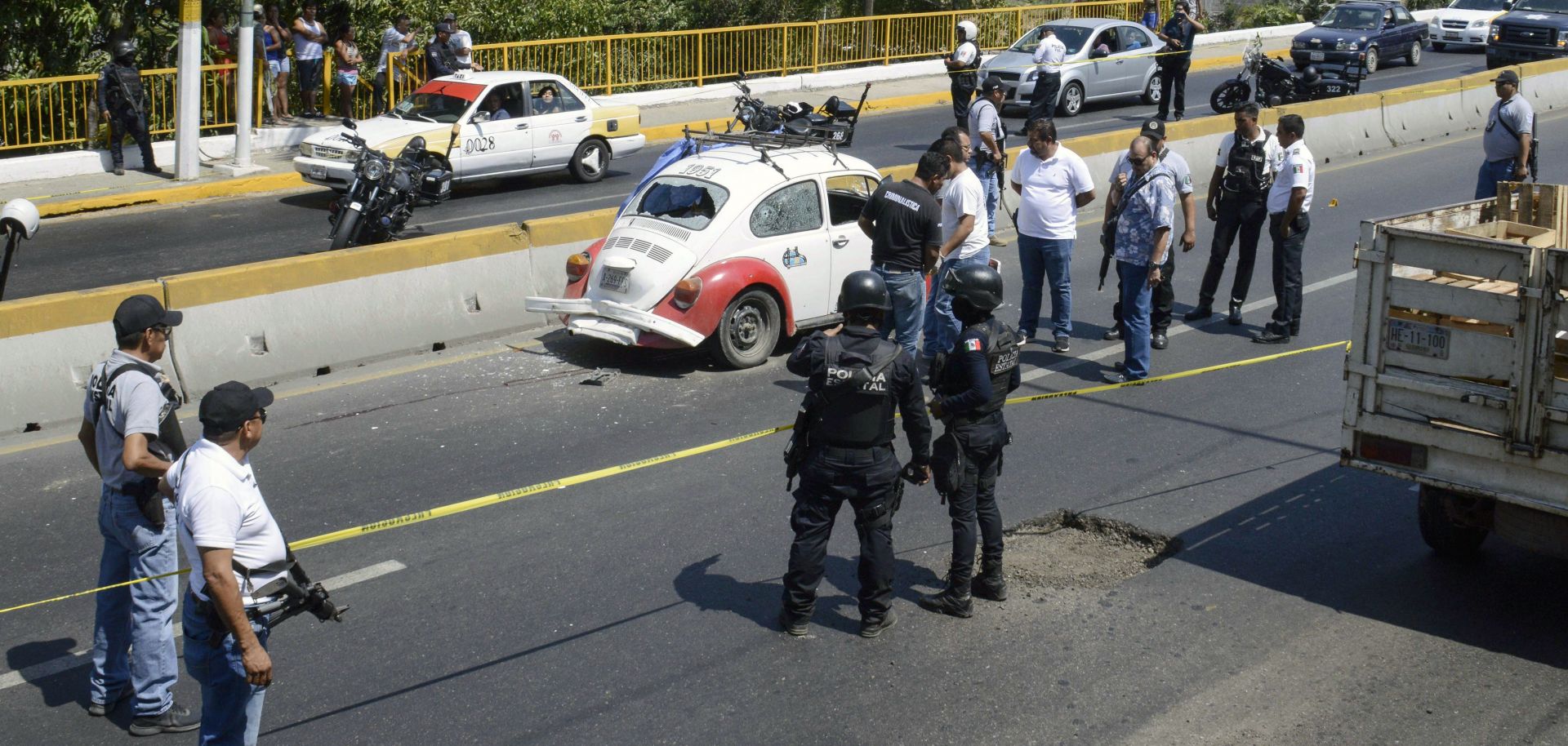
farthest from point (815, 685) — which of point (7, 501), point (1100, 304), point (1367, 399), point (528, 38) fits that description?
point (528, 38)

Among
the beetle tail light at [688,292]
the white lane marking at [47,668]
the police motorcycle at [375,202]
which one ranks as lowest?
the white lane marking at [47,668]

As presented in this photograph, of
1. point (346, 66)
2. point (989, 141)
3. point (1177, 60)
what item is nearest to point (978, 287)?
point (989, 141)

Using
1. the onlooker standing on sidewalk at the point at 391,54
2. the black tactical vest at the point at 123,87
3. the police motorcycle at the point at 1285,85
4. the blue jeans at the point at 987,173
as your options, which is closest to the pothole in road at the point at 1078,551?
the blue jeans at the point at 987,173

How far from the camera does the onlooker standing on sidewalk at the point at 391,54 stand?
21.0 meters

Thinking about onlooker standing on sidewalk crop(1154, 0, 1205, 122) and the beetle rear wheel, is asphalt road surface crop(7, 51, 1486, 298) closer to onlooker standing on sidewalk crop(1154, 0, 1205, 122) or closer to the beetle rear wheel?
onlooker standing on sidewalk crop(1154, 0, 1205, 122)

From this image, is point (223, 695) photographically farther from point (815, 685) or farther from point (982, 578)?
point (982, 578)

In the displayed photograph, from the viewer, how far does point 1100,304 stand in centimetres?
1202

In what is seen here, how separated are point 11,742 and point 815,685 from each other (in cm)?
310

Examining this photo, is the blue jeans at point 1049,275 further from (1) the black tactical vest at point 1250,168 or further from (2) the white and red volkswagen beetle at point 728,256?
(1) the black tactical vest at point 1250,168

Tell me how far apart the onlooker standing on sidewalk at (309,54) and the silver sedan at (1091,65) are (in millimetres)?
10661

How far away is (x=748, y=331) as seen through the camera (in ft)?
33.8

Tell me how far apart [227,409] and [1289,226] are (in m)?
8.51

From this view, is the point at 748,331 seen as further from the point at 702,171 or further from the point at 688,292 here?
the point at 702,171

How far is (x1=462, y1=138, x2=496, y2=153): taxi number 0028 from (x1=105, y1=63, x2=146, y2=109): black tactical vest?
4427 millimetres
